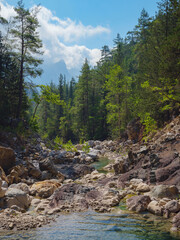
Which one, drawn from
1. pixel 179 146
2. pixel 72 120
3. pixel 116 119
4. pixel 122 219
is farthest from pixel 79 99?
pixel 122 219

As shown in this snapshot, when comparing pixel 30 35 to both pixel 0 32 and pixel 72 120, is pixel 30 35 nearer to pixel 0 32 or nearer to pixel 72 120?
pixel 0 32

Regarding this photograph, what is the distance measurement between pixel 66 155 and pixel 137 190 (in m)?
11.2

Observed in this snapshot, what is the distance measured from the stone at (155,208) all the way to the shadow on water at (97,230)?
0.56 metres

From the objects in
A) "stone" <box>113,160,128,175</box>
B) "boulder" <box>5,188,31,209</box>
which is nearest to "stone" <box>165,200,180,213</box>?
"boulder" <box>5,188,31,209</box>

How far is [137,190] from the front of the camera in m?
8.06

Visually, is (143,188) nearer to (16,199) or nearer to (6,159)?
(16,199)

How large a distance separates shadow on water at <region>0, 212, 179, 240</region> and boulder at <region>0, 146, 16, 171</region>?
5890mm

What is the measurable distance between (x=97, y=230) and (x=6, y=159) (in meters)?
7.37

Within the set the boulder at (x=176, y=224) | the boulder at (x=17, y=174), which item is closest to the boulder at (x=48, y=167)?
the boulder at (x=17, y=174)

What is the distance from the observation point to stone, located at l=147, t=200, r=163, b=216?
5.59 m

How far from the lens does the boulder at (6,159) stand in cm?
1058

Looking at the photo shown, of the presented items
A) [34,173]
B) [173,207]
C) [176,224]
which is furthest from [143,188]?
[34,173]

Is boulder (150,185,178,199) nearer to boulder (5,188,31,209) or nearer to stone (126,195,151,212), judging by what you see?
stone (126,195,151,212)

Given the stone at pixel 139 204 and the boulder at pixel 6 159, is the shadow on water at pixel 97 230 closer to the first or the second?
the stone at pixel 139 204
